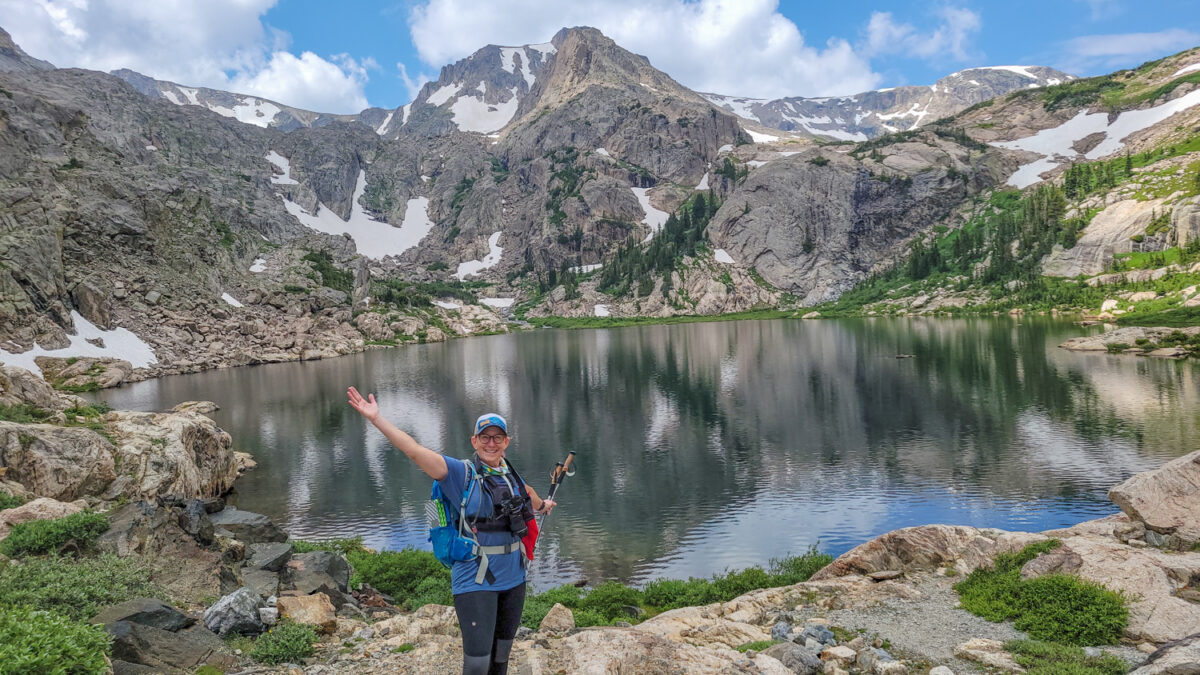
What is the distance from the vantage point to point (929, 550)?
17.0m

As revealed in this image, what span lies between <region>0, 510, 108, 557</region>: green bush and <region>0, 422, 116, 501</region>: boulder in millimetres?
12424

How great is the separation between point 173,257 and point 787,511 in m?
146

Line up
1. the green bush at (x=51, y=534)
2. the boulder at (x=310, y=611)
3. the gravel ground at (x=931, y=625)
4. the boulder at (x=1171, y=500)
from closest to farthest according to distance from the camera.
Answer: the gravel ground at (x=931, y=625) → the boulder at (x=310, y=611) → the green bush at (x=51, y=534) → the boulder at (x=1171, y=500)

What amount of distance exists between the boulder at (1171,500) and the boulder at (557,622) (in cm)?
1588

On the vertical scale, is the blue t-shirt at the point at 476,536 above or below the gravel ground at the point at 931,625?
above

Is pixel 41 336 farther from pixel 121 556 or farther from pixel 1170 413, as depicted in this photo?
pixel 1170 413

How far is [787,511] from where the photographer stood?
29312 millimetres

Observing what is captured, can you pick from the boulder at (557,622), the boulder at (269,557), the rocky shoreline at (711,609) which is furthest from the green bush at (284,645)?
the boulder at (269,557)

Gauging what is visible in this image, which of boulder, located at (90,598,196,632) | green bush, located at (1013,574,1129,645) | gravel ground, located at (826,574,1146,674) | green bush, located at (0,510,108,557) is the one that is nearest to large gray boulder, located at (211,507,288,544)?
green bush, located at (0,510,108,557)

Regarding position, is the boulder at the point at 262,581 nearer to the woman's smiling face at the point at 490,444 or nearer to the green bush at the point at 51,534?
the green bush at the point at 51,534

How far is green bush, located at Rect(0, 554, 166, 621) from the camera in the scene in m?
9.93

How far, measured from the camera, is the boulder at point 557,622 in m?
14.2

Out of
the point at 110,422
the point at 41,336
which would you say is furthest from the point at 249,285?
the point at 110,422

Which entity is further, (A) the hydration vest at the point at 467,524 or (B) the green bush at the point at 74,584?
(B) the green bush at the point at 74,584
